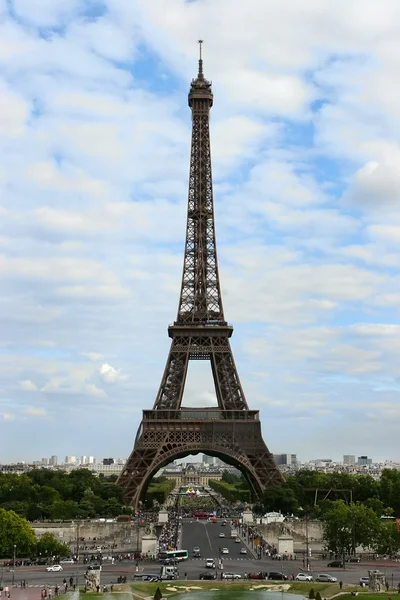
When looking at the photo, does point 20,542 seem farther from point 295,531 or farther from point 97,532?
point 295,531

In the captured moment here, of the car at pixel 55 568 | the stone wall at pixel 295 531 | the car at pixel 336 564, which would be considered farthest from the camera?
the stone wall at pixel 295 531

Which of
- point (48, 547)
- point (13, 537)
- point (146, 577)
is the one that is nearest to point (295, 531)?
point (48, 547)

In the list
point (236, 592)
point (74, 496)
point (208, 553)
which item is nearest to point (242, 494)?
point (74, 496)

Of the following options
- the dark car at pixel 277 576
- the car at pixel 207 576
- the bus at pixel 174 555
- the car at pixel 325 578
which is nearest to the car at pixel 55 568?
the bus at pixel 174 555

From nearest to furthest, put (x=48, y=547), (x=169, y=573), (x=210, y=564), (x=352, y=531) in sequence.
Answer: (x=169, y=573)
(x=210, y=564)
(x=48, y=547)
(x=352, y=531)

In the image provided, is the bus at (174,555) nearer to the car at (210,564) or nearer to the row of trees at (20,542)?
the car at (210,564)

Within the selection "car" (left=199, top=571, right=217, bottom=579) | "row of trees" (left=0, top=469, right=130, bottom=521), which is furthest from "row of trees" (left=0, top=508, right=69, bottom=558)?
"row of trees" (left=0, top=469, right=130, bottom=521)
